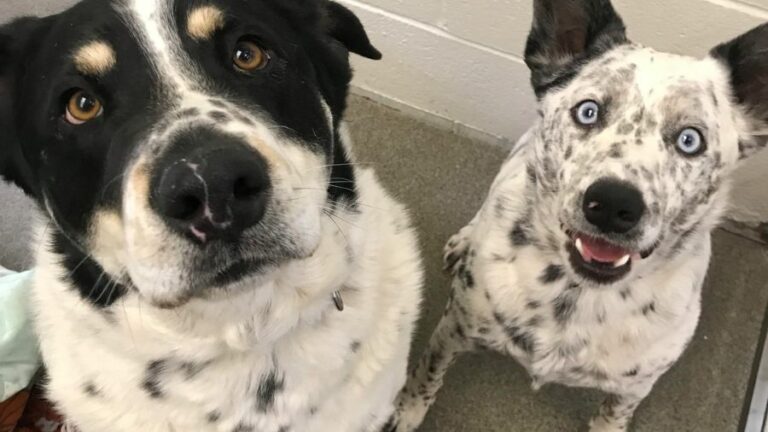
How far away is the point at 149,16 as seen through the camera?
1.22m

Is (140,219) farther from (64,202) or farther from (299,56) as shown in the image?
(299,56)

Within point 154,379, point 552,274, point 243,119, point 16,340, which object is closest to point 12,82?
point 243,119

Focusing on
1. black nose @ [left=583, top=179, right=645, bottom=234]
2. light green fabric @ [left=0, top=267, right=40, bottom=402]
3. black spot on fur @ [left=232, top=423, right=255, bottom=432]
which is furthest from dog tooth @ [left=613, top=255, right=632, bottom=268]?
light green fabric @ [left=0, top=267, right=40, bottom=402]

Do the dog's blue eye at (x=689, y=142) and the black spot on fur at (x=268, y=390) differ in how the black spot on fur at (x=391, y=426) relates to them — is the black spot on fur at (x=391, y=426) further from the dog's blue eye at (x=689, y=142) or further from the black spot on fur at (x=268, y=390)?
the dog's blue eye at (x=689, y=142)

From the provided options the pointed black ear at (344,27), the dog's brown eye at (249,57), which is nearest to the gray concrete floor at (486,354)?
the pointed black ear at (344,27)

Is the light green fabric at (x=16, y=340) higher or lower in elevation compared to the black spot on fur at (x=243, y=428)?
lower

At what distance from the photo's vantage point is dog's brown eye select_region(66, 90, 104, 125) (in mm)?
1205

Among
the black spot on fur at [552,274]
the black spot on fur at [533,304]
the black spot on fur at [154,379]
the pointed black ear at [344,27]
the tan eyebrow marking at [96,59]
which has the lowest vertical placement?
the black spot on fur at [533,304]

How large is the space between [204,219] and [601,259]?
0.89m

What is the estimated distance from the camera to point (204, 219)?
40.6 inches

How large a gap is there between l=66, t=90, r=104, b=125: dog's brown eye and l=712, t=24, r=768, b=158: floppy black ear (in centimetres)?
125

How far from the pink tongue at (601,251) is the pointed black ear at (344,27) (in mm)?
609

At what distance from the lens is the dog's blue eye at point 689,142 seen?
1486 mm

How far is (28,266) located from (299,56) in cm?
155
